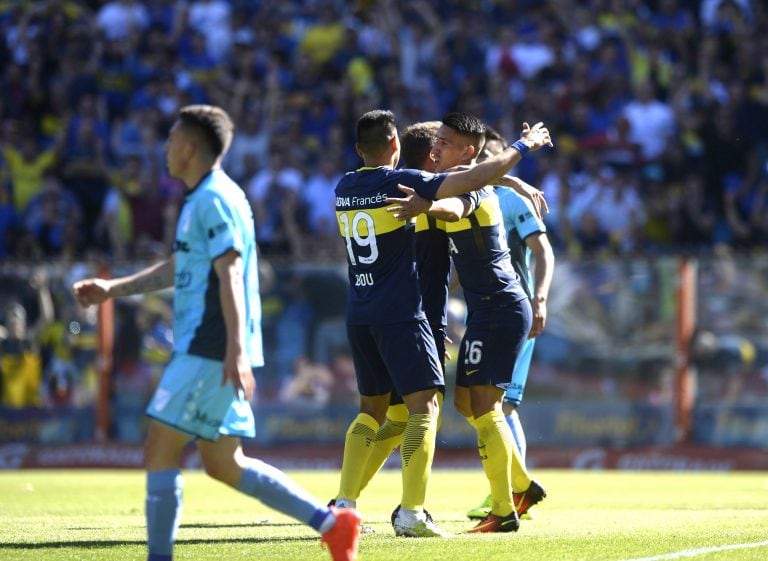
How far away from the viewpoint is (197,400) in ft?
21.2

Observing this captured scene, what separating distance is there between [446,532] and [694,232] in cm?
1130

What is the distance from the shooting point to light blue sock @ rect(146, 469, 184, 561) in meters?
6.40

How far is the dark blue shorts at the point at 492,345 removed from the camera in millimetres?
8797

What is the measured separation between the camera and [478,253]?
8844mm

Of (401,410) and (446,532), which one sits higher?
(401,410)

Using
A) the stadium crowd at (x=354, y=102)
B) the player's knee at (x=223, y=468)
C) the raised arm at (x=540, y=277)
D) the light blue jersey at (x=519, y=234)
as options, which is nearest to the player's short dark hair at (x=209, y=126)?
the player's knee at (x=223, y=468)

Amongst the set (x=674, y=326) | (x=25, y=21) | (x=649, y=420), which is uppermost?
(x=25, y=21)

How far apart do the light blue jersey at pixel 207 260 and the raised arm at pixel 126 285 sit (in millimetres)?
422

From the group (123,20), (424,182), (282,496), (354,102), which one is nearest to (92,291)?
(282,496)

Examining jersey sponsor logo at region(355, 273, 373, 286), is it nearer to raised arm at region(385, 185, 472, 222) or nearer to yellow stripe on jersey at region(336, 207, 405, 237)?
yellow stripe on jersey at region(336, 207, 405, 237)

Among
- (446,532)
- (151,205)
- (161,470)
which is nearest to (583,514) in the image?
(446,532)

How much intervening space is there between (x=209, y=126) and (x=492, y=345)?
289cm

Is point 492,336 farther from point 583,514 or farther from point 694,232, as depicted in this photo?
point 694,232

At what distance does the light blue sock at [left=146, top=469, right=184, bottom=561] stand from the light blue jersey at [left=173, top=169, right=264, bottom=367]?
60cm
